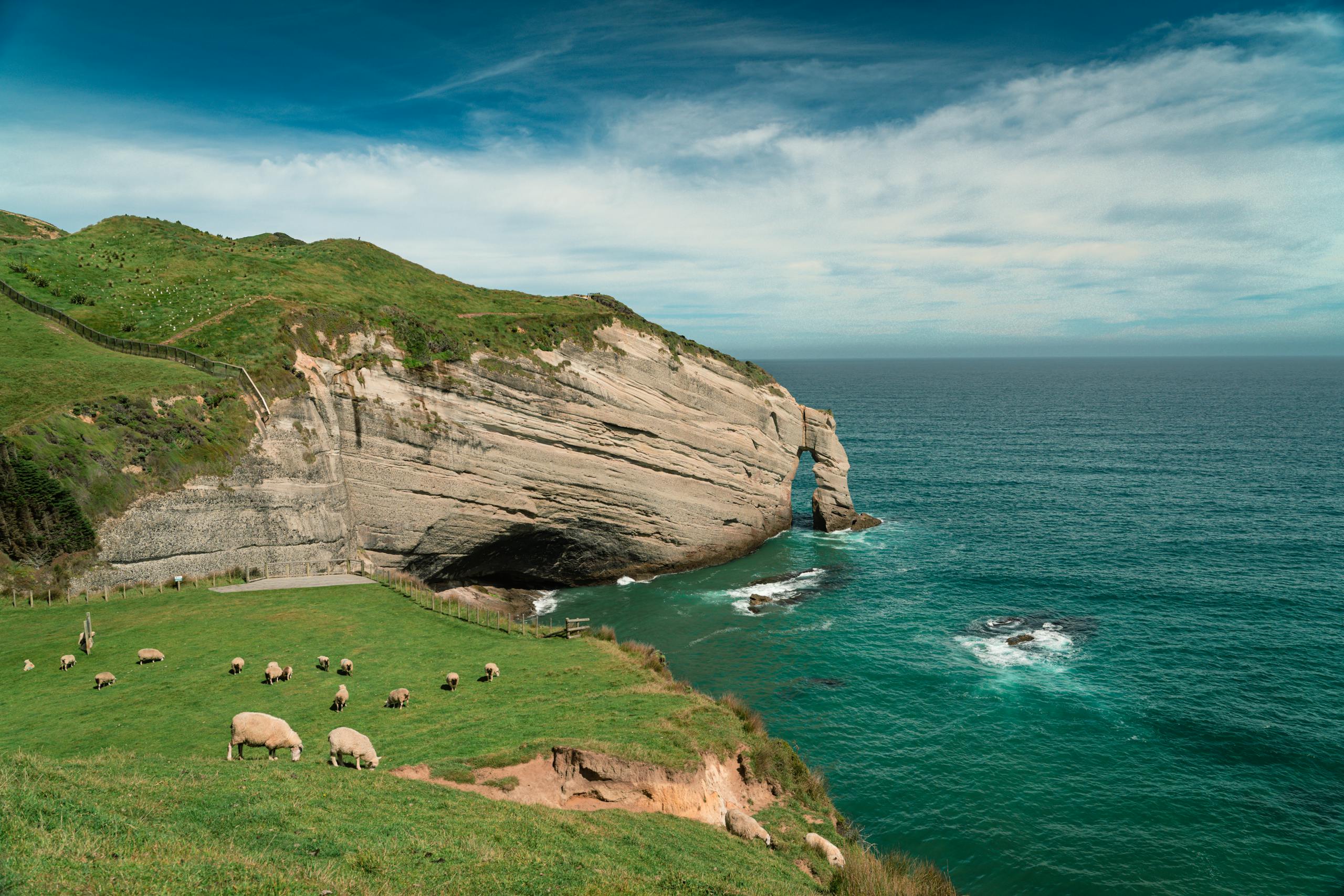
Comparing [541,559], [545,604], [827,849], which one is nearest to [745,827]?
[827,849]

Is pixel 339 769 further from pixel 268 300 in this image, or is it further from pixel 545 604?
pixel 268 300

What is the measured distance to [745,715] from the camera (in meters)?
28.5

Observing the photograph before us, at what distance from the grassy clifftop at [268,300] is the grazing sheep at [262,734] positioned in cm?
3002

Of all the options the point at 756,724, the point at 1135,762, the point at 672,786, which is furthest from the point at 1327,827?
the point at 672,786

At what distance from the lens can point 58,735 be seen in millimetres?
22016

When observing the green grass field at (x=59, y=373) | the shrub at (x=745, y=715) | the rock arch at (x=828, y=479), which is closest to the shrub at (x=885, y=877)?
the shrub at (x=745, y=715)

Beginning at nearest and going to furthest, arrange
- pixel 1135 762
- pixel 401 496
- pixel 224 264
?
pixel 1135 762, pixel 401 496, pixel 224 264

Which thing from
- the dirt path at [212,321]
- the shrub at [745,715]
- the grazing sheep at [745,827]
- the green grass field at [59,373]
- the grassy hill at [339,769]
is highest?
the dirt path at [212,321]

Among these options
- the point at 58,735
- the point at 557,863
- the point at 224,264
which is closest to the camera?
the point at 557,863

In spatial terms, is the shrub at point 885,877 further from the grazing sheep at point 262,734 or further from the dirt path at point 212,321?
the dirt path at point 212,321

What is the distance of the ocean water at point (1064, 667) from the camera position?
2766cm

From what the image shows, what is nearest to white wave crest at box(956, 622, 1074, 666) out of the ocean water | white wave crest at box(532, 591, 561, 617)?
the ocean water

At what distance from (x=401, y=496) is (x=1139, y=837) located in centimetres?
4458

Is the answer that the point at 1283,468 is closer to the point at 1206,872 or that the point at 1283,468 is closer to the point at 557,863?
the point at 1206,872
